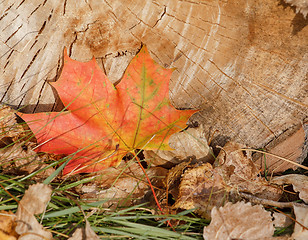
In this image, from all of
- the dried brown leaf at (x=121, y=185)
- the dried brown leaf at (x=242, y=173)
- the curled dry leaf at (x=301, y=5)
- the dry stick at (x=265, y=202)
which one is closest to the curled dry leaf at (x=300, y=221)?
the dry stick at (x=265, y=202)

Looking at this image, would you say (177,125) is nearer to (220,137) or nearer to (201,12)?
(220,137)

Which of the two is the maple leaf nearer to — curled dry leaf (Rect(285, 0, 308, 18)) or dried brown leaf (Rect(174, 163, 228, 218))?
dried brown leaf (Rect(174, 163, 228, 218))

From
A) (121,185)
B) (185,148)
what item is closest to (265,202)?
(185,148)

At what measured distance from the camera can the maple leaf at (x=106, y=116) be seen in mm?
1355

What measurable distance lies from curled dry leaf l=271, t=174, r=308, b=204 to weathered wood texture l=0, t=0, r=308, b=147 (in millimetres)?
245

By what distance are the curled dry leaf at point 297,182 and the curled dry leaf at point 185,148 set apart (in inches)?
15.1

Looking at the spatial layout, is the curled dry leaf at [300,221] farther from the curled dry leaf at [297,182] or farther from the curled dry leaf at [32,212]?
the curled dry leaf at [32,212]

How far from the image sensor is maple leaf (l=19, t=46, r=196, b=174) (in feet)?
4.45

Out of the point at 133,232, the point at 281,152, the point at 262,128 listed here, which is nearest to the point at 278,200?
the point at 281,152

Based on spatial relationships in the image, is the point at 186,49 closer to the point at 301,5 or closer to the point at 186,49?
the point at 186,49

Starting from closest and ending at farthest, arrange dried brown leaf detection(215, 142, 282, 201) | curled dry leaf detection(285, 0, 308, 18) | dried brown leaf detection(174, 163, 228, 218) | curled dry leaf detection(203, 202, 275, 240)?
curled dry leaf detection(285, 0, 308, 18) < curled dry leaf detection(203, 202, 275, 240) < dried brown leaf detection(174, 163, 228, 218) < dried brown leaf detection(215, 142, 282, 201)

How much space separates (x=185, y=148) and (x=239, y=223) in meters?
0.48

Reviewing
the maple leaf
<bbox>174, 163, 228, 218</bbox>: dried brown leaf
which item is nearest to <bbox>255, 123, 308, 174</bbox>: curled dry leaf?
<bbox>174, 163, 228, 218</bbox>: dried brown leaf

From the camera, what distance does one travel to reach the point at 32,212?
1.13 meters
